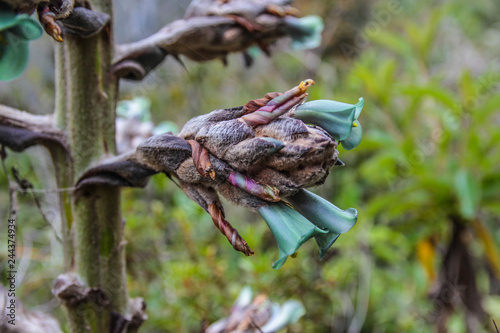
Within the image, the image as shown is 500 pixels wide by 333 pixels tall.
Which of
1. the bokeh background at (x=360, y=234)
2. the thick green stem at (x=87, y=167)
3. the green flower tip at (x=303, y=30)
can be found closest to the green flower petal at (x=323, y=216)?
the thick green stem at (x=87, y=167)

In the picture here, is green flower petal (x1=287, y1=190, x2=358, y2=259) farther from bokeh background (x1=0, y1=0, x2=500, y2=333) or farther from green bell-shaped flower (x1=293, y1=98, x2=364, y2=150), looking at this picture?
bokeh background (x1=0, y1=0, x2=500, y2=333)

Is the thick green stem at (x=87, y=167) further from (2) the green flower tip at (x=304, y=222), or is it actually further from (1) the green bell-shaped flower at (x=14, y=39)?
(2) the green flower tip at (x=304, y=222)

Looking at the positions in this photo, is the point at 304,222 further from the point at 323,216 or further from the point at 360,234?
the point at 360,234

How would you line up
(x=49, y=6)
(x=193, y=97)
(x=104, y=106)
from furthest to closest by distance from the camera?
(x=193, y=97)
(x=104, y=106)
(x=49, y=6)

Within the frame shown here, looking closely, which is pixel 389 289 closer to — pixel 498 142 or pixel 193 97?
pixel 498 142

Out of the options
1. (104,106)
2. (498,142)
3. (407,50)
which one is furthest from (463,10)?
(104,106)

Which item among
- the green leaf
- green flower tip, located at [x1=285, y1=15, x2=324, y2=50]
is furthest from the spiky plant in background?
the green leaf
